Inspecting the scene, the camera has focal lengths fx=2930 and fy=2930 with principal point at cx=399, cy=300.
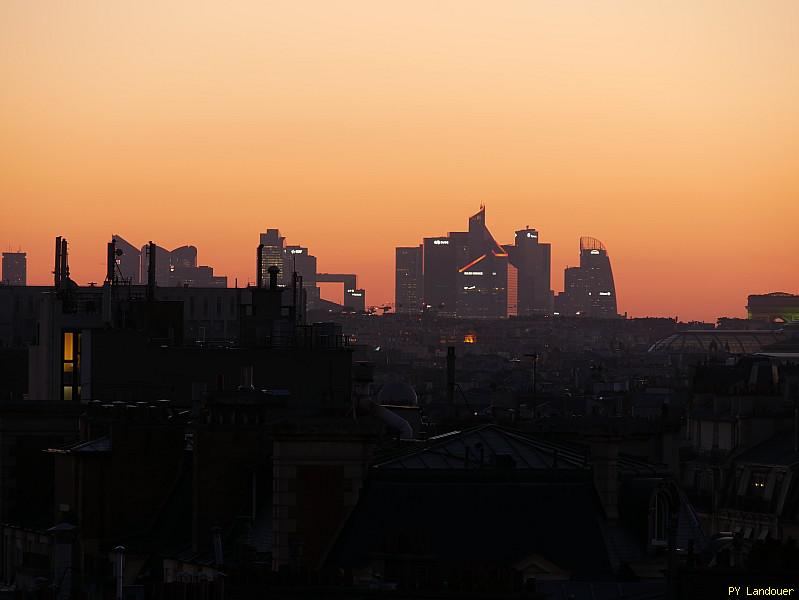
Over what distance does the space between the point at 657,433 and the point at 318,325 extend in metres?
25.6

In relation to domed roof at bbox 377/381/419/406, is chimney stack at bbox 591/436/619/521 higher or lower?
lower

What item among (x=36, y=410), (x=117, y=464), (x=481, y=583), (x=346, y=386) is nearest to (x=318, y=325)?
(x=346, y=386)

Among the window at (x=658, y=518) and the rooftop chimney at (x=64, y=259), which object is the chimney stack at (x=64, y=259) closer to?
the rooftop chimney at (x=64, y=259)

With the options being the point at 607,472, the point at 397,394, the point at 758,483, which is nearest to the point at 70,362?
the point at 397,394

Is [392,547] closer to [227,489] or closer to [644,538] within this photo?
[644,538]

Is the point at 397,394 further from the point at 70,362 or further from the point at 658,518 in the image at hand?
the point at 658,518

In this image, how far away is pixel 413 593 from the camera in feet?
93.6

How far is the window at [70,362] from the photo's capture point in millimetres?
69938

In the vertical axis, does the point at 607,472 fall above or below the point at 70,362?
below

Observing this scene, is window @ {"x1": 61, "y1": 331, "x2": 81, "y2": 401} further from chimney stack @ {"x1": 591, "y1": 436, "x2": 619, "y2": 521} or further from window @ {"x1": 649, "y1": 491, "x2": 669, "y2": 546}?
window @ {"x1": 649, "y1": 491, "x2": 669, "y2": 546}

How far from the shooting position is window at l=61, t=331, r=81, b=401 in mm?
69938

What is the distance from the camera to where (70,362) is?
71.4 m

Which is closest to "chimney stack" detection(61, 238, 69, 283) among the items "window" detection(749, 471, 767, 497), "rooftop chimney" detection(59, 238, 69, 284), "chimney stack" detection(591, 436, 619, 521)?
"rooftop chimney" detection(59, 238, 69, 284)

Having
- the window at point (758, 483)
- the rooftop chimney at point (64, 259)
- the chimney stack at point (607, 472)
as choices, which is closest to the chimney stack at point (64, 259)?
the rooftop chimney at point (64, 259)
